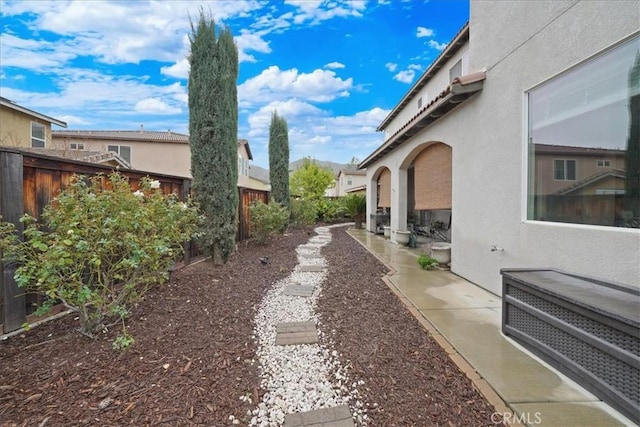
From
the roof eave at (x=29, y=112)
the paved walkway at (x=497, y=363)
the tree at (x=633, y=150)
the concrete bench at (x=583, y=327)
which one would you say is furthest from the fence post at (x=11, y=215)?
the roof eave at (x=29, y=112)

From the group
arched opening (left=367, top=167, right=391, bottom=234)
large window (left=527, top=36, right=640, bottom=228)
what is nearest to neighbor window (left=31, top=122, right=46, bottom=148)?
arched opening (left=367, top=167, right=391, bottom=234)

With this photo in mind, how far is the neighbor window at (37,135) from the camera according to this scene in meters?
16.0

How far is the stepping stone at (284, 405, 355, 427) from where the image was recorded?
2078mm

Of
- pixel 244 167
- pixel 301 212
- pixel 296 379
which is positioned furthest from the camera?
pixel 244 167

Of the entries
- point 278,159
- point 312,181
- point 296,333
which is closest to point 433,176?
point 296,333

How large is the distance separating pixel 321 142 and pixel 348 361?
2984 cm

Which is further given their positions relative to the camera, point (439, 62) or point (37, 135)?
point (37, 135)

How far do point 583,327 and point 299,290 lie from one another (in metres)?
3.95

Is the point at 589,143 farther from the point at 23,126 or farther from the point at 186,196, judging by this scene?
the point at 23,126

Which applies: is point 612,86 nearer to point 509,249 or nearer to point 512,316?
point 509,249

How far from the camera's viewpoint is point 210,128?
6.37 meters

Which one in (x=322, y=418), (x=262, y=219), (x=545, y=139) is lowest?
(x=322, y=418)

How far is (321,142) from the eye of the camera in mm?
31234

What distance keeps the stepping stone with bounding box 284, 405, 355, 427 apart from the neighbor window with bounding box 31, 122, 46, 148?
21.8m
